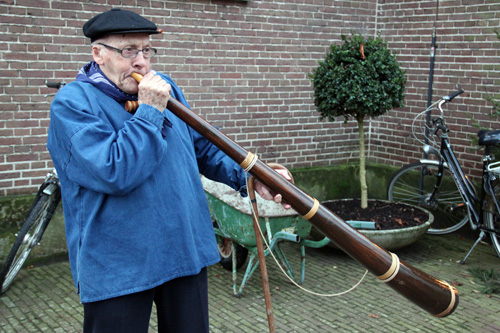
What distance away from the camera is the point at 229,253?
536 centimetres

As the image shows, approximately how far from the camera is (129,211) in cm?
214

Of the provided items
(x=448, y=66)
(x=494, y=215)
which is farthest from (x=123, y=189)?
(x=448, y=66)

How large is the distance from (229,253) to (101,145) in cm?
349

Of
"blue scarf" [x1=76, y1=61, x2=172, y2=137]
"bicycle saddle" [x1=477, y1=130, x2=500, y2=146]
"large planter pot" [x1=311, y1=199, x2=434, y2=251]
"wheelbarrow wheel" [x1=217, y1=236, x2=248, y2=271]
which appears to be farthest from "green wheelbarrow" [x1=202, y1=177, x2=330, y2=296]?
"blue scarf" [x1=76, y1=61, x2=172, y2=137]

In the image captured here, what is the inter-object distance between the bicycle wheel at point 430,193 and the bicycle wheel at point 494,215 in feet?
1.90

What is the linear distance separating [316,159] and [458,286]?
2862 mm

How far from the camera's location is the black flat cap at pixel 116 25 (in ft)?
7.09

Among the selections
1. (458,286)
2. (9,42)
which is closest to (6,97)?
(9,42)

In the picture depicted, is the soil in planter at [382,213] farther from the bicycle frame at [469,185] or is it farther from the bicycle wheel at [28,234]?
the bicycle wheel at [28,234]

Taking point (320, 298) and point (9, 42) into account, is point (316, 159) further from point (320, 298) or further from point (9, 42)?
point (9, 42)

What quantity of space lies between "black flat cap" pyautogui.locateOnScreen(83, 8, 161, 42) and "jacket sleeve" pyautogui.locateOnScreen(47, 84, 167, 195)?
27cm

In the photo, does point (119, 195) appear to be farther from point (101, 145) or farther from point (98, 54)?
point (98, 54)

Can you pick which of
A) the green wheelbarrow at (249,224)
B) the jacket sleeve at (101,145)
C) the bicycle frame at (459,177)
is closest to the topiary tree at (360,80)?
the bicycle frame at (459,177)

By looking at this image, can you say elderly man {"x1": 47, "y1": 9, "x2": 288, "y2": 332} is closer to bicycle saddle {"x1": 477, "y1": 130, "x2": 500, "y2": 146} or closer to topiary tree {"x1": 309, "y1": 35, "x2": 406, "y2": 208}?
topiary tree {"x1": 309, "y1": 35, "x2": 406, "y2": 208}
